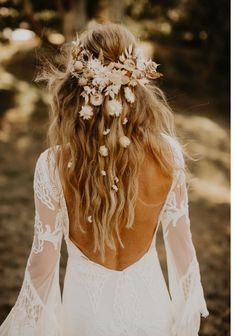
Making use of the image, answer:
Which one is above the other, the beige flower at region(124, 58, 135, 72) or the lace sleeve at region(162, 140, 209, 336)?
the beige flower at region(124, 58, 135, 72)

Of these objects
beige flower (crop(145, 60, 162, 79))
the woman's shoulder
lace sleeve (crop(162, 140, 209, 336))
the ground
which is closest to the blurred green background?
the ground

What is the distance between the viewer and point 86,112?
1.38 metres

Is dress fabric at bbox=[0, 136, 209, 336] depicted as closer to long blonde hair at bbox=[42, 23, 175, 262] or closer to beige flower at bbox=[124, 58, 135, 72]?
long blonde hair at bbox=[42, 23, 175, 262]

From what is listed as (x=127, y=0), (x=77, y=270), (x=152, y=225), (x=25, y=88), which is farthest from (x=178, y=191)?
(x=127, y=0)

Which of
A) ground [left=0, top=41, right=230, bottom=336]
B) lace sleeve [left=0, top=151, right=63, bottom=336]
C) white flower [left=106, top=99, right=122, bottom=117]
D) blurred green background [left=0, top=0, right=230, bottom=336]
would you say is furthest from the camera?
blurred green background [left=0, top=0, right=230, bottom=336]

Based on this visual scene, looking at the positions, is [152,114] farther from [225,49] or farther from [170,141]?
[225,49]

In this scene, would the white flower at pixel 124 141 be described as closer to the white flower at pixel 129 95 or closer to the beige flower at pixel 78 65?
the white flower at pixel 129 95

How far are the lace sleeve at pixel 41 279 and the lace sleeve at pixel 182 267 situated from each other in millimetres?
368

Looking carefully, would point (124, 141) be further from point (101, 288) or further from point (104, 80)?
point (101, 288)

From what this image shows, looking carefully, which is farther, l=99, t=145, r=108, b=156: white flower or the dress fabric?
the dress fabric

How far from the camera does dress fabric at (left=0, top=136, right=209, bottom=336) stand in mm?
1498

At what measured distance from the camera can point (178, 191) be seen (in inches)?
60.2

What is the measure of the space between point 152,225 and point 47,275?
38cm

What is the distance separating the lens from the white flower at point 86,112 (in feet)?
4.52
